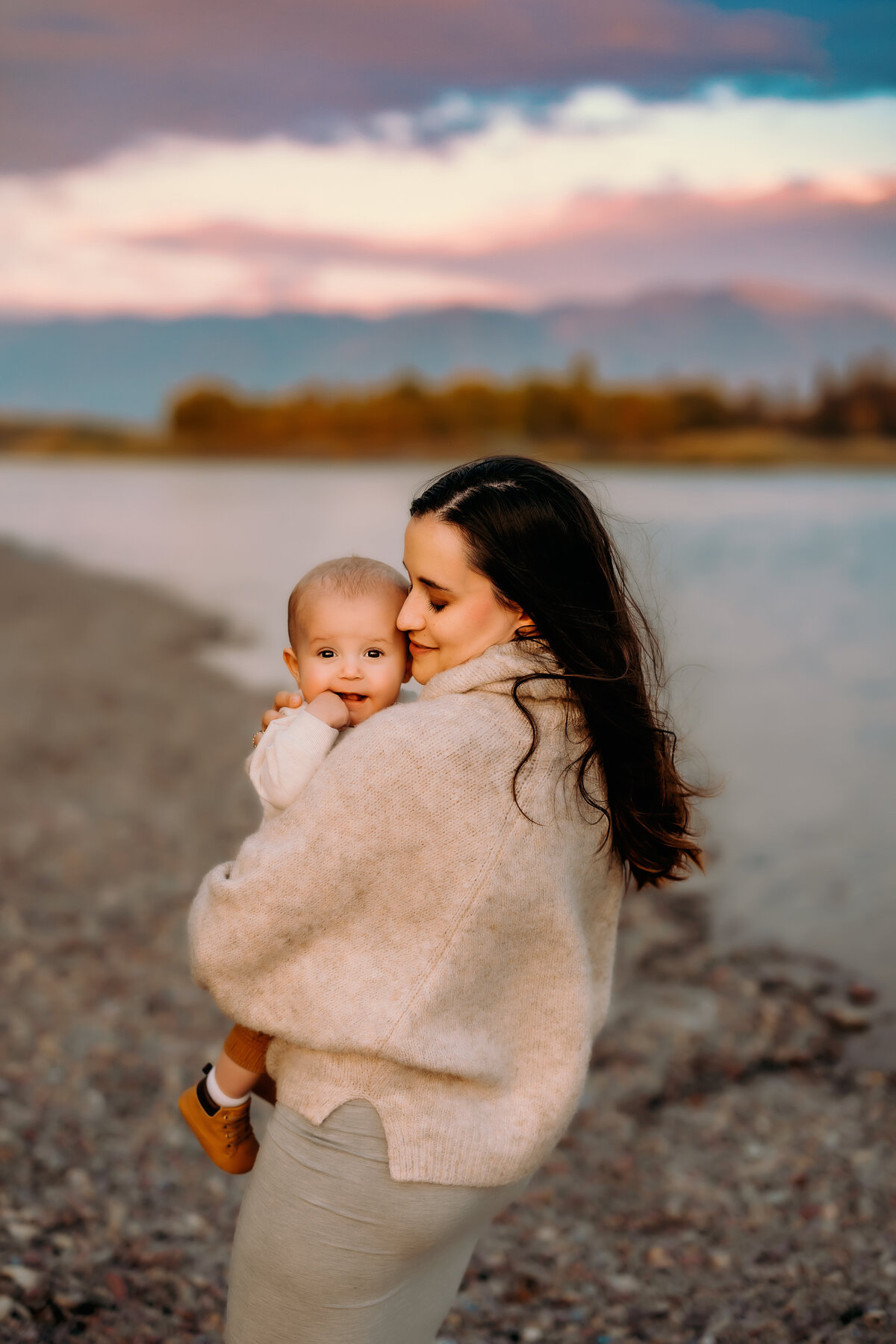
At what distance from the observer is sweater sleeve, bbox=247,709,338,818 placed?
1.86m

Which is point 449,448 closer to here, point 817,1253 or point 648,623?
point 817,1253

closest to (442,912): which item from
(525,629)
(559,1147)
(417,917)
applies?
(417,917)

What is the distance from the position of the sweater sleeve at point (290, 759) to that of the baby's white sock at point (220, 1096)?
1.72ft

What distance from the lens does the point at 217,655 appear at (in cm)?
1454

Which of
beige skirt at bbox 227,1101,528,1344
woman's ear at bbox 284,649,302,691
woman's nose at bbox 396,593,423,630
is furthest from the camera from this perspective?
woman's ear at bbox 284,649,302,691

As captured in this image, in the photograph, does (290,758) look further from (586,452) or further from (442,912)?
(586,452)

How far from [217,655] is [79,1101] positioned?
1011 centimetres

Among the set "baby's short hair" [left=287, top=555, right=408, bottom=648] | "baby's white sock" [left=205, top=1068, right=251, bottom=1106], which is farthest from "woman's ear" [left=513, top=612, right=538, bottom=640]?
"baby's white sock" [left=205, top=1068, right=251, bottom=1106]

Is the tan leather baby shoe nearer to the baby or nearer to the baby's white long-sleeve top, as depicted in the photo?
the baby

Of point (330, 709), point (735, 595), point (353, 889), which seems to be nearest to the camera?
point (353, 889)

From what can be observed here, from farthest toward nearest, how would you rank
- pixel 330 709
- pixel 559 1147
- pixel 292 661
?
pixel 559 1147 < pixel 292 661 < pixel 330 709

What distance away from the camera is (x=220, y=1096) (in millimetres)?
2080

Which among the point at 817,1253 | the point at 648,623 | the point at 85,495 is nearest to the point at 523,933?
the point at 648,623

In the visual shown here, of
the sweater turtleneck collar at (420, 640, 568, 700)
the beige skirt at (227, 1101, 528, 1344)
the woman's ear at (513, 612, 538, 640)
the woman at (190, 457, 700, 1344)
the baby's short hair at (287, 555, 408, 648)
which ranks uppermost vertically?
the baby's short hair at (287, 555, 408, 648)
